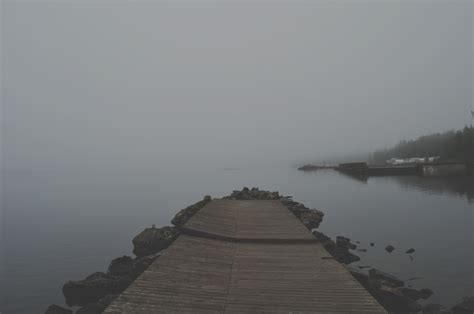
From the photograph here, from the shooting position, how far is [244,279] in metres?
7.93

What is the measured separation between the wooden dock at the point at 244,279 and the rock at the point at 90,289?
3400 mm

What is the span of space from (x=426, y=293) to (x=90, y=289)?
48.0 ft

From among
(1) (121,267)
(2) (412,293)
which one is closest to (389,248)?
(2) (412,293)

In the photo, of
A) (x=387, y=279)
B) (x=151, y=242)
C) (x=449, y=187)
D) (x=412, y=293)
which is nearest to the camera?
(x=412, y=293)

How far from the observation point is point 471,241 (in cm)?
2150

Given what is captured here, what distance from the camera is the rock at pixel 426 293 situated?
12836 mm

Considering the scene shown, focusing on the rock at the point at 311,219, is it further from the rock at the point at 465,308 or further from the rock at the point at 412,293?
the rock at the point at 465,308

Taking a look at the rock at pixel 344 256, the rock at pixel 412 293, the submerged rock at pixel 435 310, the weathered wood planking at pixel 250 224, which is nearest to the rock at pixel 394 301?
the submerged rock at pixel 435 310

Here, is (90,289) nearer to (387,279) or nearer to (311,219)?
(387,279)

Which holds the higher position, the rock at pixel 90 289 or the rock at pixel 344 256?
the rock at pixel 90 289

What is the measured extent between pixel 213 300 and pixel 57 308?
8.53 m

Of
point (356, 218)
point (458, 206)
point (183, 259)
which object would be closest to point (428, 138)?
point (458, 206)

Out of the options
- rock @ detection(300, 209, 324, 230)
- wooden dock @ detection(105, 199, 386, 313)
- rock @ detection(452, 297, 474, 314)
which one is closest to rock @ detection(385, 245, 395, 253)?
rock @ detection(300, 209, 324, 230)

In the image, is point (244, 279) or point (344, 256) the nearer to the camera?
point (244, 279)
